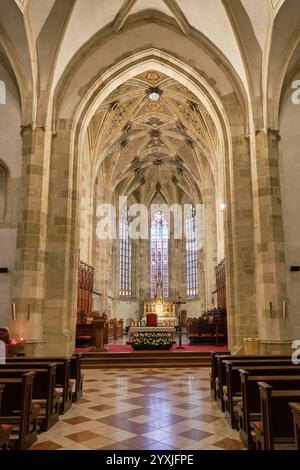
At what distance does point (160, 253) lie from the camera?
33.4 m

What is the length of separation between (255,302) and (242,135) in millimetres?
5645

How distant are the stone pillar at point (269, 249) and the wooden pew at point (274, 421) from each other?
649 cm

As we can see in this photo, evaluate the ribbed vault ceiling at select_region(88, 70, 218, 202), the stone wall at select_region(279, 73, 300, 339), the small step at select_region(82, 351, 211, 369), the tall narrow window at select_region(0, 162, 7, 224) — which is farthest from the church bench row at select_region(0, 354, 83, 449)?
the ribbed vault ceiling at select_region(88, 70, 218, 202)

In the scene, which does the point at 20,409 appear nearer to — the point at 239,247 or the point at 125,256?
the point at 239,247

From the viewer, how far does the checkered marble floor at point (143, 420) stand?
4.41m

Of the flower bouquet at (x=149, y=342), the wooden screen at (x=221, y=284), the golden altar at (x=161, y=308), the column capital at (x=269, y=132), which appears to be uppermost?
the column capital at (x=269, y=132)

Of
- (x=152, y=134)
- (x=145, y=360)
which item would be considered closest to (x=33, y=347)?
(x=145, y=360)

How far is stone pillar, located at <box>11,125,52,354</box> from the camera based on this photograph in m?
10.5

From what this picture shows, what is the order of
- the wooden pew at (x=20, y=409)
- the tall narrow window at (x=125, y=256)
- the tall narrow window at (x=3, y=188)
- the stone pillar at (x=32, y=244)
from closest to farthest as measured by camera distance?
the wooden pew at (x=20, y=409) < the stone pillar at (x=32, y=244) < the tall narrow window at (x=3, y=188) < the tall narrow window at (x=125, y=256)

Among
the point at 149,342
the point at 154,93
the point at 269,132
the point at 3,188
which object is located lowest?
the point at 149,342

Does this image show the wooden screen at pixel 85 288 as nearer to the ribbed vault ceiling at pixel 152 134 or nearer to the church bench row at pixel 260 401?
the ribbed vault ceiling at pixel 152 134

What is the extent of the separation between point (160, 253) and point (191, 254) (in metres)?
2.97

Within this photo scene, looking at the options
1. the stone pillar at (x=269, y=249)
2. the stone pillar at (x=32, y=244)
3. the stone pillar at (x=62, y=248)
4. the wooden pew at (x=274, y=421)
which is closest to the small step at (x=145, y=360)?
the stone pillar at (x=62, y=248)

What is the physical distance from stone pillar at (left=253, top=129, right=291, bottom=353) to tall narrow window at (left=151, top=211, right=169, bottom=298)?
21587mm
